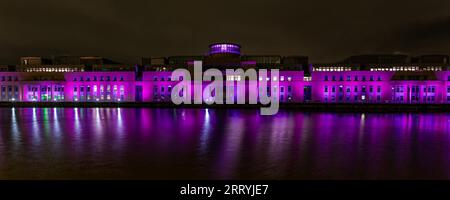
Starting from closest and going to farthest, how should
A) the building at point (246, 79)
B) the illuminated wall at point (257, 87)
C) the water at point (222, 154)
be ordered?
1. the water at point (222, 154)
2. the illuminated wall at point (257, 87)
3. the building at point (246, 79)

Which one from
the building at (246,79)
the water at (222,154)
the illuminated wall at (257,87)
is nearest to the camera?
the water at (222,154)

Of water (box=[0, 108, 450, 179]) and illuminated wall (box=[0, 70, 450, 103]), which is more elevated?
illuminated wall (box=[0, 70, 450, 103])

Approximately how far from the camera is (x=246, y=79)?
3305 inches

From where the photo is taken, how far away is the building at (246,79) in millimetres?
82250

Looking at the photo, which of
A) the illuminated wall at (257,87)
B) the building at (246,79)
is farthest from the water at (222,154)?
the building at (246,79)

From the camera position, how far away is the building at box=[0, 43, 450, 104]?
82.2 m

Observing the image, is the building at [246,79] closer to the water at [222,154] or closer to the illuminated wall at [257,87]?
the illuminated wall at [257,87]

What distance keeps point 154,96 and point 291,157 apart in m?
71.9

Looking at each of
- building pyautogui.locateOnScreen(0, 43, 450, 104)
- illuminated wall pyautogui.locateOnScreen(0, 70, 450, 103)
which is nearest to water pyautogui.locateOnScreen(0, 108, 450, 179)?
illuminated wall pyautogui.locateOnScreen(0, 70, 450, 103)

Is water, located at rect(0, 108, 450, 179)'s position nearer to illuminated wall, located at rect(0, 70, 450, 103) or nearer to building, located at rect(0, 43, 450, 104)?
illuminated wall, located at rect(0, 70, 450, 103)

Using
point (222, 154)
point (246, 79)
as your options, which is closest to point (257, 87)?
point (246, 79)
